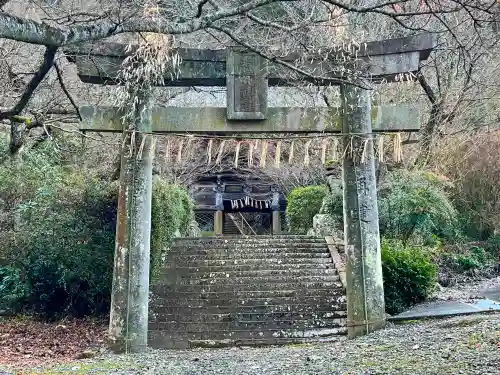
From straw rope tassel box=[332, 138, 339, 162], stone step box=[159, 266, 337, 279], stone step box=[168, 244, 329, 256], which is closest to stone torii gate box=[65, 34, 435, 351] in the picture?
straw rope tassel box=[332, 138, 339, 162]

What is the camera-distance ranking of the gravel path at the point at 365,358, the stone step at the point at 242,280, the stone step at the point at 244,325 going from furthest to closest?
the stone step at the point at 242,280 → the stone step at the point at 244,325 → the gravel path at the point at 365,358

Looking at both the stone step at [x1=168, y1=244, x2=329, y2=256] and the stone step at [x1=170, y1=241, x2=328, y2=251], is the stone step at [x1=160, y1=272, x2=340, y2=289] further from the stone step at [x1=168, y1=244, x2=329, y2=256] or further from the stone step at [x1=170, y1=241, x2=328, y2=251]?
the stone step at [x1=170, y1=241, x2=328, y2=251]

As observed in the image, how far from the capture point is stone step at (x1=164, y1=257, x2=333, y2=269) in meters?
11.5

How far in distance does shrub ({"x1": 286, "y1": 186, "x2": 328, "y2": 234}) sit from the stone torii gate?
8.36 meters

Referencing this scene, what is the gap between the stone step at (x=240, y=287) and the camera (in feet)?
Answer: 34.1

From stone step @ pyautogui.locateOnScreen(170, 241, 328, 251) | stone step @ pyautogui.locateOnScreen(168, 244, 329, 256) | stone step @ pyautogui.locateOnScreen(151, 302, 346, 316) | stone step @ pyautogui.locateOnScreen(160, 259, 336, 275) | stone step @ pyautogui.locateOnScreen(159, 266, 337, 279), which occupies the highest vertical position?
stone step @ pyautogui.locateOnScreen(170, 241, 328, 251)

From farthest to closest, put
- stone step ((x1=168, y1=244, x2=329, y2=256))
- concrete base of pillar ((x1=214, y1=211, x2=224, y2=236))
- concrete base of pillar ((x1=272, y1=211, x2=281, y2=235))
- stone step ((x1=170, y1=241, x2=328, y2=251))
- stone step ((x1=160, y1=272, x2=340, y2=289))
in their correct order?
1. concrete base of pillar ((x1=214, y1=211, x2=224, y2=236))
2. concrete base of pillar ((x1=272, y1=211, x2=281, y2=235))
3. stone step ((x1=170, y1=241, x2=328, y2=251))
4. stone step ((x1=168, y1=244, x2=329, y2=256))
5. stone step ((x1=160, y1=272, x2=340, y2=289))

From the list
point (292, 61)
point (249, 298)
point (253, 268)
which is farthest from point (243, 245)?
point (292, 61)

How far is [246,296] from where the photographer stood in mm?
10227

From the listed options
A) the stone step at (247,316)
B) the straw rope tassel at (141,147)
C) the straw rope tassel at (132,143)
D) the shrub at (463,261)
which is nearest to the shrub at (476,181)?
the shrub at (463,261)

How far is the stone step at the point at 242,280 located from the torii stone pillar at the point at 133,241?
3482 mm

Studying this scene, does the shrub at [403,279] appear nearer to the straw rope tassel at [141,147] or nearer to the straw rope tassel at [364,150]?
the straw rope tassel at [364,150]

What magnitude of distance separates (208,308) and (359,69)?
17.2ft

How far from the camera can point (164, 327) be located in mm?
9367
